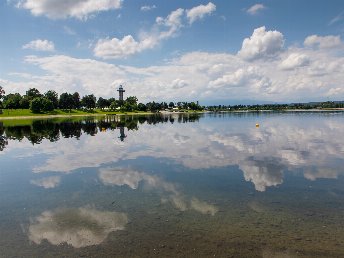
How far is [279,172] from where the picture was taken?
3291 centimetres

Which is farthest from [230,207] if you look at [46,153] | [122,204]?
[46,153]

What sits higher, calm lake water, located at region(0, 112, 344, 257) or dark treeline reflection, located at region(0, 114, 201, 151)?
dark treeline reflection, located at region(0, 114, 201, 151)

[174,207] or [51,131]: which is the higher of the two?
[51,131]

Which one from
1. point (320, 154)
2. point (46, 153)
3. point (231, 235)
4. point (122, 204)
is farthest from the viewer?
point (46, 153)

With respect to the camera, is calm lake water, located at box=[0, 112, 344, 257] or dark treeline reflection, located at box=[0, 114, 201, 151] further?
dark treeline reflection, located at box=[0, 114, 201, 151]

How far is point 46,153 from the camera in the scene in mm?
48594

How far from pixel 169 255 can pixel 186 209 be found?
6.65 meters

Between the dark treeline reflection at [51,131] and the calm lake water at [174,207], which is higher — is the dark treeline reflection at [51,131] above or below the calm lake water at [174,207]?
above

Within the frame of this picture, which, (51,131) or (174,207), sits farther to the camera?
(51,131)

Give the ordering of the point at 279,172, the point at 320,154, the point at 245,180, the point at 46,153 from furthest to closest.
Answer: the point at 46,153 → the point at 320,154 → the point at 279,172 → the point at 245,180

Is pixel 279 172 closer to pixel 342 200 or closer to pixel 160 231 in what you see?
pixel 342 200

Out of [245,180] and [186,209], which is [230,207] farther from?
[245,180]

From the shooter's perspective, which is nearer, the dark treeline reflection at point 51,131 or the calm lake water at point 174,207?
the calm lake water at point 174,207

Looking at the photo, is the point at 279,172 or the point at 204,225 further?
the point at 279,172
